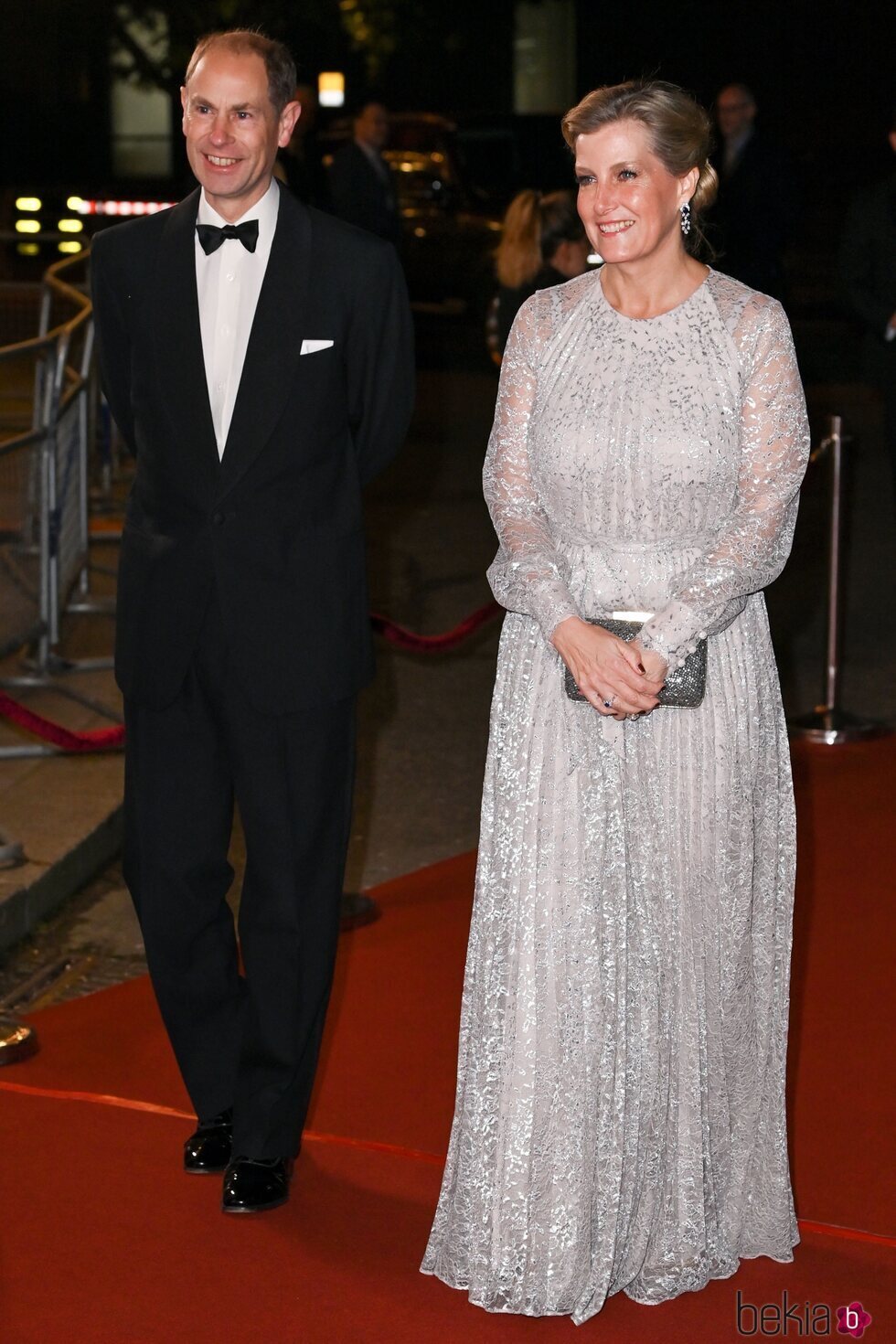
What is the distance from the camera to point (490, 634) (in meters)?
9.07

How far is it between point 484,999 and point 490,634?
5813 millimetres

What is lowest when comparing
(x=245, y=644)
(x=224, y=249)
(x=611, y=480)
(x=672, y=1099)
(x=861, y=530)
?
(x=861, y=530)

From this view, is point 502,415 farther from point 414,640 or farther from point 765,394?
point 414,640

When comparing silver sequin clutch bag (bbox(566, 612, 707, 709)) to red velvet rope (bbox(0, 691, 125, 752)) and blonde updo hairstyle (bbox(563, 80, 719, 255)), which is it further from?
red velvet rope (bbox(0, 691, 125, 752))

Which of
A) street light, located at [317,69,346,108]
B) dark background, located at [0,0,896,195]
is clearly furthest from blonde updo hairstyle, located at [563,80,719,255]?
dark background, located at [0,0,896,195]

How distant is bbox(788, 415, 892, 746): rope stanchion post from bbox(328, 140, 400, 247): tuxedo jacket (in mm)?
7085

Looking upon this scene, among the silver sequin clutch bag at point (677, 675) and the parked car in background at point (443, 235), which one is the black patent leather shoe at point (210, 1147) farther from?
the parked car in background at point (443, 235)

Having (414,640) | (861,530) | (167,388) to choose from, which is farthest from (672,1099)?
(861,530)

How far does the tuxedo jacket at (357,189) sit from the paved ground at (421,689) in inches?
66.1

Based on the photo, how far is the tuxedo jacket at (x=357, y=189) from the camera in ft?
45.8

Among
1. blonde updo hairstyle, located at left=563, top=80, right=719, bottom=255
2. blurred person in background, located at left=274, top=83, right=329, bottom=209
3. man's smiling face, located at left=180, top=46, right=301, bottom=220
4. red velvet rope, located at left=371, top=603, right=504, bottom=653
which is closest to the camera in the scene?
blonde updo hairstyle, located at left=563, top=80, right=719, bottom=255

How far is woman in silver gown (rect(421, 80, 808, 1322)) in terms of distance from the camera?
316 cm

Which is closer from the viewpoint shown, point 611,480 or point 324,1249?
point 611,480

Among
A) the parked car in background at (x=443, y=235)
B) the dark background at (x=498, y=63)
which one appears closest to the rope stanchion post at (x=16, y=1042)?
the parked car in background at (x=443, y=235)
